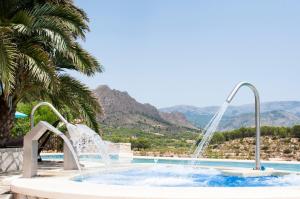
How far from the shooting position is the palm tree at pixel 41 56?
12.6 m

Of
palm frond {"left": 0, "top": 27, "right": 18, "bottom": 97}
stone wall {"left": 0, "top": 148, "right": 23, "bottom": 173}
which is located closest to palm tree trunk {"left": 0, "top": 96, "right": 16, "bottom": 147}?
stone wall {"left": 0, "top": 148, "right": 23, "bottom": 173}

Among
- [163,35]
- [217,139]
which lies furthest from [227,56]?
[217,139]

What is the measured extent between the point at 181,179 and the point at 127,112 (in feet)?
301

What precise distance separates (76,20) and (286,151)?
14.2m

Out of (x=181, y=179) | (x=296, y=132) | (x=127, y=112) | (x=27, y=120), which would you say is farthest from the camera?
(x=127, y=112)

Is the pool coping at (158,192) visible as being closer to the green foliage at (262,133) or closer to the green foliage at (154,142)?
the green foliage at (154,142)

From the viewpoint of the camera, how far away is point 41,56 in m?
12.8

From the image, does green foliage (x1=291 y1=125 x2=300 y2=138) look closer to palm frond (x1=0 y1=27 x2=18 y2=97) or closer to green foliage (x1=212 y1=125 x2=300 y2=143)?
green foliage (x1=212 y1=125 x2=300 y2=143)

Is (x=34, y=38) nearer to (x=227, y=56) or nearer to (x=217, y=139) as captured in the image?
(x=217, y=139)

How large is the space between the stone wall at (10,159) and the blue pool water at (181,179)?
124 inches

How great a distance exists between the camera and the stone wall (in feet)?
44.2

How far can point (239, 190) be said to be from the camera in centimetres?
648

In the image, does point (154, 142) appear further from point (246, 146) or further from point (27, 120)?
point (246, 146)

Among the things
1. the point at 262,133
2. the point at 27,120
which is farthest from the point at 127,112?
the point at 262,133
